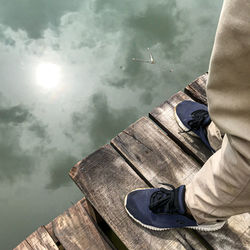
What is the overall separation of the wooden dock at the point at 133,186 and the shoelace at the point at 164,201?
0.09 meters

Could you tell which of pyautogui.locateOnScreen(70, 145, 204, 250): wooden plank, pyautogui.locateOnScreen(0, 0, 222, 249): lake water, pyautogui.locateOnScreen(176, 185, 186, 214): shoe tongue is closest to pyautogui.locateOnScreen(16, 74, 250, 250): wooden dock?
pyautogui.locateOnScreen(70, 145, 204, 250): wooden plank

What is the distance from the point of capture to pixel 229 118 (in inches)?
25.8

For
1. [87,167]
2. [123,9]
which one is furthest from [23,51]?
[87,167]

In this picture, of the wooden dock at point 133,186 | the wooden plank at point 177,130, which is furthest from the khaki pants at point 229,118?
the wooden plank at point 177,130

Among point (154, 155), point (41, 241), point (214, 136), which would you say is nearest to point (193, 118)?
point (214, 136)

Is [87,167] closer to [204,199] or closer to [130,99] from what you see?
[204,199]

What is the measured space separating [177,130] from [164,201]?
377 millimetres

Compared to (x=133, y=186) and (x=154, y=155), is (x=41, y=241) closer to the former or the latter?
(x=133, y=186)

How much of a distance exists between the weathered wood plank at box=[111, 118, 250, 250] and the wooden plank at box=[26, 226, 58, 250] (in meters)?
0.49

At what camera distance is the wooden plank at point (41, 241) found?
1.21m

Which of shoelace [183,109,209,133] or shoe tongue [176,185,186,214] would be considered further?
shoelace [183,109,209,133]

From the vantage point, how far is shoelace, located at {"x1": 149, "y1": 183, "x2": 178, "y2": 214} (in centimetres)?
105

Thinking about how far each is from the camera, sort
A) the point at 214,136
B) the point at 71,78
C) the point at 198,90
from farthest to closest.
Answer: the point at 71,78
the point at 198,90
the point at 214,136

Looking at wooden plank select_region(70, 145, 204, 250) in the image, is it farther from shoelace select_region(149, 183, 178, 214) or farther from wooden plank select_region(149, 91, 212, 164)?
wooden plank select_region(149, 91, 212, 164)
